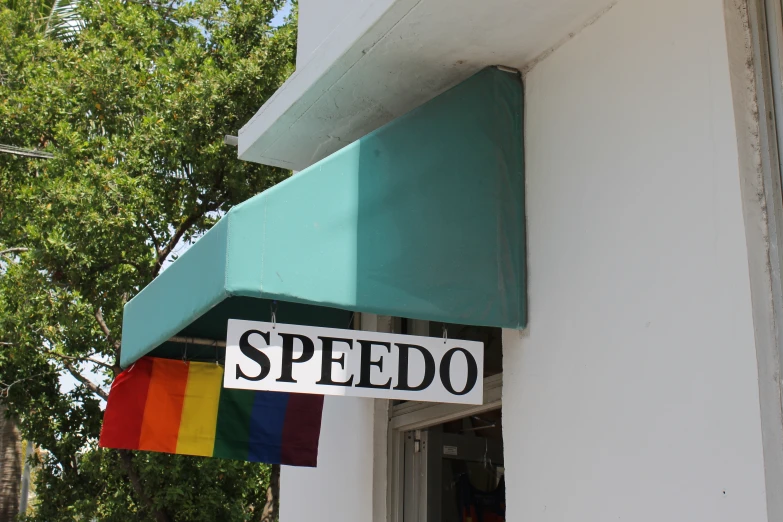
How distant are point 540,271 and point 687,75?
39.7 inches

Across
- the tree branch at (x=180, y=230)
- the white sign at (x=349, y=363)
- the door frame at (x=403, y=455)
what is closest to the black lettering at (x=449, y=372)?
the white sign at (x=349, y=363)

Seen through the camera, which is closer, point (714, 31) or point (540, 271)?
point (714, 31)

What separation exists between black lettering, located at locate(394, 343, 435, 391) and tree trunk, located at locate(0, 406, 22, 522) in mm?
13268

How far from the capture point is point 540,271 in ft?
12.5

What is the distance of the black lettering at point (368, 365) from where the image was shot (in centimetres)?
359

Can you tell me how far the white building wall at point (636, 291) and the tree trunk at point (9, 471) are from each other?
44.5 feet

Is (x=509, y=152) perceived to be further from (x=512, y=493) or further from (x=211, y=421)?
(x=211, y=421)

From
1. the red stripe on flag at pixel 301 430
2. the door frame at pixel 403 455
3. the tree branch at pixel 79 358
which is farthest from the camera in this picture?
the tree branch at pixel 79 358

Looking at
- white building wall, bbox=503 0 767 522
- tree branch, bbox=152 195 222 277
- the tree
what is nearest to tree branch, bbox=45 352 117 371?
the tree

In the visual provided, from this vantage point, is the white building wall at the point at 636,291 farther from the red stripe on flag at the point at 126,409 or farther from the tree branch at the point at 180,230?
the tree branch at the point at 180,230

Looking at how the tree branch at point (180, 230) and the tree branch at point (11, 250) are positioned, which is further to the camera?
the tree branch at point (11, 250)

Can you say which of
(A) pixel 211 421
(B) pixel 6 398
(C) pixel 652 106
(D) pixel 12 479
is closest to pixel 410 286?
(C) pixel 652 106

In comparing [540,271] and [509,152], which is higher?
[509,152]

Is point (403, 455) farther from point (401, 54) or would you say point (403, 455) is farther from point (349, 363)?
point (401, 54)
